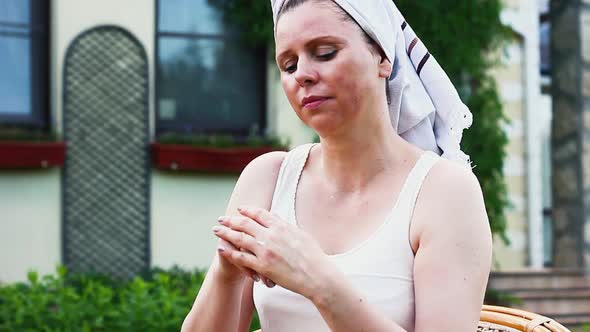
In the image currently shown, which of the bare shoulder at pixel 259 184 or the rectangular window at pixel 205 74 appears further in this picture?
the rectangular window at pixel 205 74

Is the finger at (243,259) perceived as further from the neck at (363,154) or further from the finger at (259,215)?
the neck at (363,154)

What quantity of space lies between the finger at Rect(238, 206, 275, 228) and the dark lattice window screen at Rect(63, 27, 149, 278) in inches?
171

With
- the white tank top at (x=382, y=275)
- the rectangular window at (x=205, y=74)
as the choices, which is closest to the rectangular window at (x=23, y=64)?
the rectangular window at (x=205, y=74)

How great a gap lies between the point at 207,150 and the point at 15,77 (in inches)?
55.4

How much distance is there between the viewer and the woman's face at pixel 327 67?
5.15 feet

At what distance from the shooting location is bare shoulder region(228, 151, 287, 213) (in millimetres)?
1852

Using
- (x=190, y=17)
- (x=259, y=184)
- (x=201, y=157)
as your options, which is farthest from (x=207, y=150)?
(x=259, y=184)

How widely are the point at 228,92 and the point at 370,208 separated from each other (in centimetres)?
450

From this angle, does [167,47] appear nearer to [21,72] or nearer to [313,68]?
[21,72]

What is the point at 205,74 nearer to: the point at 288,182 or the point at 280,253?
the point at 288,182

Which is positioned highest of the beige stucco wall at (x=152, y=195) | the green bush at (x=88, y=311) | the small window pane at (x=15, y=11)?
the small window pane at (x=15, y=11)

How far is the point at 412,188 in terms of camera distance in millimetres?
1663

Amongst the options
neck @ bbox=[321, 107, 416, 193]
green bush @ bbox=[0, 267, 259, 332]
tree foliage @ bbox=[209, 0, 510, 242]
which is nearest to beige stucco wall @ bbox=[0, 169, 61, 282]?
green bush @ bbox=[0, 267, 259, 332]

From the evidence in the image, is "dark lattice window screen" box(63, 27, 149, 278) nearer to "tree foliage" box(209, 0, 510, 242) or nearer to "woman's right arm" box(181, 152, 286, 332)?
"tree foliage" box(209, 0, 510, 242)
